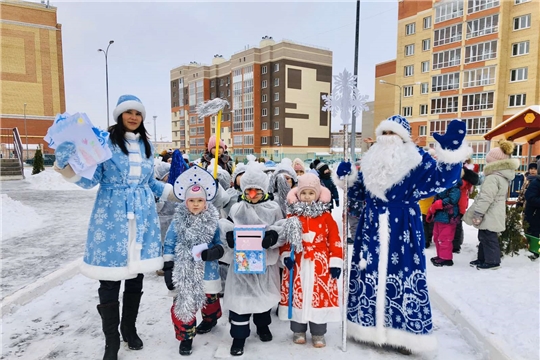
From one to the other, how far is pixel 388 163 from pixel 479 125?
34929 mm

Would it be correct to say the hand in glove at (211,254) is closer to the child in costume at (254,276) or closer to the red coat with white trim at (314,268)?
the child in costume at (254,276)

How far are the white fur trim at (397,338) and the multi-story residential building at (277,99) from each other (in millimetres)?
49095

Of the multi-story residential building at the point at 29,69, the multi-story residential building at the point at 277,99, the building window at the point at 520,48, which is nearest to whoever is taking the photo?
the building window at the point at 520,48

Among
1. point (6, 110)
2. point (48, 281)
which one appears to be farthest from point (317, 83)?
point (48, 281)

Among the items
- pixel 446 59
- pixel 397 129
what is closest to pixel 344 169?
pixel 397 129

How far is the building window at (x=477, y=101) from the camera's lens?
3128 centimetres

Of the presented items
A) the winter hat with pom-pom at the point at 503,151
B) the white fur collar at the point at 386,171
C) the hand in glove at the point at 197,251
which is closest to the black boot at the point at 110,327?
the hand in glove at the point at 197,251

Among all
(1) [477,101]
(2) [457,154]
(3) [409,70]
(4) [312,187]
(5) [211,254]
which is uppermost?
(3) [409,70]

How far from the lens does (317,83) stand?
57.3m

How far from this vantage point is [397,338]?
2.94 metres

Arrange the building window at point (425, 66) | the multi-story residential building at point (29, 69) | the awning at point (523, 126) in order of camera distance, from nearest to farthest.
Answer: the awning at point (523, 126), the building window at point (425, 66), the multi-story residential building at point (29, 69)

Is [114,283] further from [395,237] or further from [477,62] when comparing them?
[477,62]

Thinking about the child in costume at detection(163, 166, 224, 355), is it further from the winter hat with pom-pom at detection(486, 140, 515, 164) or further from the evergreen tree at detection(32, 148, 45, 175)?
the evergreen tree at detection(32, 148, 45, 175)

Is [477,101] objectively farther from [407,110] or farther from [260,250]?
[260,250]
